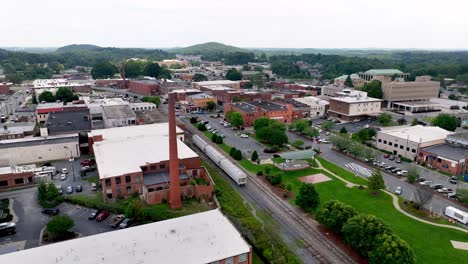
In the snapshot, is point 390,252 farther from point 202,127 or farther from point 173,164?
point 202,127

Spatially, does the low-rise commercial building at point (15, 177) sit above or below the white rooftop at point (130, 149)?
below

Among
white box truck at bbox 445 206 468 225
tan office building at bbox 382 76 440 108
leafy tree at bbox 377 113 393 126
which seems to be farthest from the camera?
tan office building at bbox 382 76 440 108

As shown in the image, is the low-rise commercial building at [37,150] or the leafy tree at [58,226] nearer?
the leafy tree at [58,226]

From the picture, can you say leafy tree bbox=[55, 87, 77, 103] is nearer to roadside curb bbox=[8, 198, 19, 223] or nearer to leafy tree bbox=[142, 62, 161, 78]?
roadside curb bbox=[8, 198, 19, 223]

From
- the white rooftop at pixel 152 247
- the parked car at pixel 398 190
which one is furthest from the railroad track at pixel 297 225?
the parked car at pixel 398 190

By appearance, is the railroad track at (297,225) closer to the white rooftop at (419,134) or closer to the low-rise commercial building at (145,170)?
the low-rise commercial building at (145,170)

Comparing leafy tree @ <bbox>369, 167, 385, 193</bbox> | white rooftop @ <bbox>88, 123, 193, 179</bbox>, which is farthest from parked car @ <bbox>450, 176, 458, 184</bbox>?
white rooftop @ <bbox>88, 123, 193, 179</bbox>
